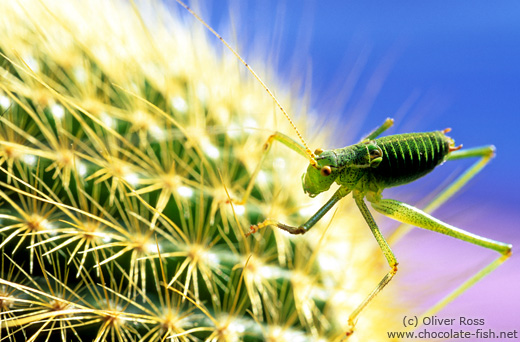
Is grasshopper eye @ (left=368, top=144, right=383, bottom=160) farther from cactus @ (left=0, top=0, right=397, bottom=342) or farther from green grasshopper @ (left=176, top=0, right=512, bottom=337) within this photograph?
cactus @ (left=0, top=0, right=397, bottom=342)

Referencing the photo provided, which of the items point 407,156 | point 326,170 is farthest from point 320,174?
point 407,156

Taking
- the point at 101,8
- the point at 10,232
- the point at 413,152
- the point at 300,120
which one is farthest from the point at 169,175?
the point at 101,8

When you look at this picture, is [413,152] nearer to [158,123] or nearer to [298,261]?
[298,261]

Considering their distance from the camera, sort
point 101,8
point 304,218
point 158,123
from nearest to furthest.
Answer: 1. point 158,123
2. point 304,218
3. point 101,8

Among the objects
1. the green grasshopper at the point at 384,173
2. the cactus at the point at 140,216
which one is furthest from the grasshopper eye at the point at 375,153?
the cactus at the point at 140,216

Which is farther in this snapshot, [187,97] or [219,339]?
[187,97]

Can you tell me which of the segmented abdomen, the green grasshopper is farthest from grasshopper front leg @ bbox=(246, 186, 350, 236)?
the segmented abdomen
